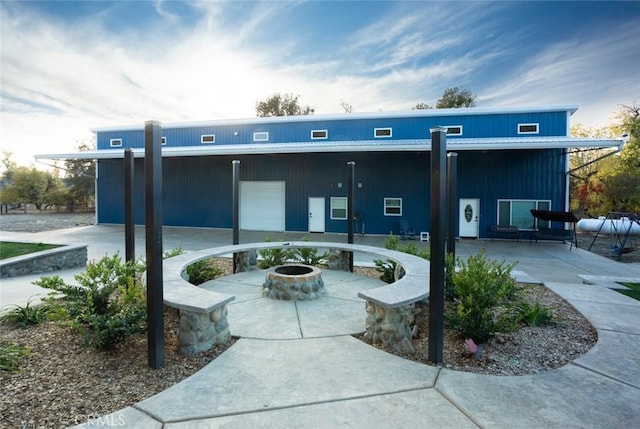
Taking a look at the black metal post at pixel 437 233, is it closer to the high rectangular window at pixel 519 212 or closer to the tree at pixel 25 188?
the high rectangular window at pixel 519 212

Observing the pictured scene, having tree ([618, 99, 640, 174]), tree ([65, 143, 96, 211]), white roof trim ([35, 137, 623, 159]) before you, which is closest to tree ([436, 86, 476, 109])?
tree ([618, 99, 640, 174])

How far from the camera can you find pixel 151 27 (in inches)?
340

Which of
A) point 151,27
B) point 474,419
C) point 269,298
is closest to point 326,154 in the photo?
point 151,27

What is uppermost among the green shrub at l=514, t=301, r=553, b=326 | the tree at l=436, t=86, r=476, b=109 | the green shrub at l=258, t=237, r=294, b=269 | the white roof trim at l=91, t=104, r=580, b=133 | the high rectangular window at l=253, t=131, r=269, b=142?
the tree at l=436, t=86, r=476, b=109

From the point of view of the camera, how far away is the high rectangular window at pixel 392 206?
44.1 ft

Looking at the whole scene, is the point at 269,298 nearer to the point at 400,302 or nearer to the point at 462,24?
the point at 400,302

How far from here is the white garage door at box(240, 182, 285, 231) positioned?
14.9 meters

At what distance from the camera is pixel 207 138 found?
54.1 feet

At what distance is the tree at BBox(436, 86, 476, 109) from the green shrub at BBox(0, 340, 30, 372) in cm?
2801

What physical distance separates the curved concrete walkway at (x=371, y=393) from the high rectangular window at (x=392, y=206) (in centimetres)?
1009

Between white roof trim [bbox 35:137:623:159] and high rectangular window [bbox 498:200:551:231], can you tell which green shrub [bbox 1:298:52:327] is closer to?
white roof trim [bbox 35:137:623:159]

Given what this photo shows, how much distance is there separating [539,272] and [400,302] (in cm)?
599

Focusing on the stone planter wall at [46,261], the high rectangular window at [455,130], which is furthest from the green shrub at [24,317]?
the high rectangular window at [455,130]

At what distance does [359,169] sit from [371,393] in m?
11.9
